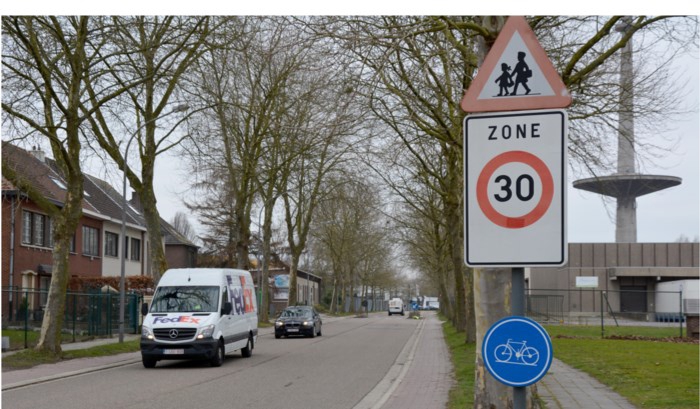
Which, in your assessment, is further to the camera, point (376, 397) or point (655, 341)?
point (655, 341)

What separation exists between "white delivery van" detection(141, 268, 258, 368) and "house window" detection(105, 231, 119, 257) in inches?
1139

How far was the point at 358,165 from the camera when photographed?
129 ft

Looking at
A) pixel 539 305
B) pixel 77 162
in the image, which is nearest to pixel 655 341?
pixel 539 305

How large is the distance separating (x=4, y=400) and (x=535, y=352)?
1284 centimetres

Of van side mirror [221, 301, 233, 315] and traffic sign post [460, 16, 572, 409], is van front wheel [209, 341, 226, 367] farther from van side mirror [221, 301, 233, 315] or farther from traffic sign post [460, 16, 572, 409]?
traffic sign post [460, 16, 572, 409]

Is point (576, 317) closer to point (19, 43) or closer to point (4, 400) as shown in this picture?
point (19, 43)

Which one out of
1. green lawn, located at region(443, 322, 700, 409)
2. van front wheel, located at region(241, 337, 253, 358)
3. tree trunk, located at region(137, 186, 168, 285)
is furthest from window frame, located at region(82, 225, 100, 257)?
green lawn, located at region(443, 322, 700, 409)

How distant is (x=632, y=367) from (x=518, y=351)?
16.6m

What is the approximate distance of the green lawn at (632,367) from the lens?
13.4m

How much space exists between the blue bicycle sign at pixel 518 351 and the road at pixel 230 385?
398 inches

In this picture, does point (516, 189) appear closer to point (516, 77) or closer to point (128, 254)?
point (516, 77)

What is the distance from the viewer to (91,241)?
47625 millimetres

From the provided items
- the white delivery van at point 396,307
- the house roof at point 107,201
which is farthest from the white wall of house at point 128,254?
the white delivery van at point 396,307

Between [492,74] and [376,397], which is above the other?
[492,74]
